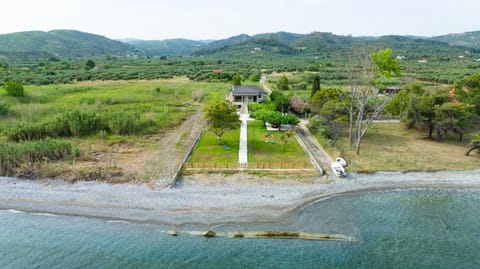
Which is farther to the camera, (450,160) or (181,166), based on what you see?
(450,160)

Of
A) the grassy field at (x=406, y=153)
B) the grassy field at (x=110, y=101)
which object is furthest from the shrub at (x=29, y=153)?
the grassy field at (x=406, y=153)

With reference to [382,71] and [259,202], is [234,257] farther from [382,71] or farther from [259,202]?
[382,71]

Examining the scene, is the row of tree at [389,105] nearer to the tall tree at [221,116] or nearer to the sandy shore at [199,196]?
the sandy shore at [199,196]

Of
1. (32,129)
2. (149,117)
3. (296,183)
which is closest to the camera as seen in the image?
(296,183)

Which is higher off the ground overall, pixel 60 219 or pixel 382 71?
pixel 382 71

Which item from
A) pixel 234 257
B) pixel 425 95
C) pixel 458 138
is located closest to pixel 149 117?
pixel 234 257
